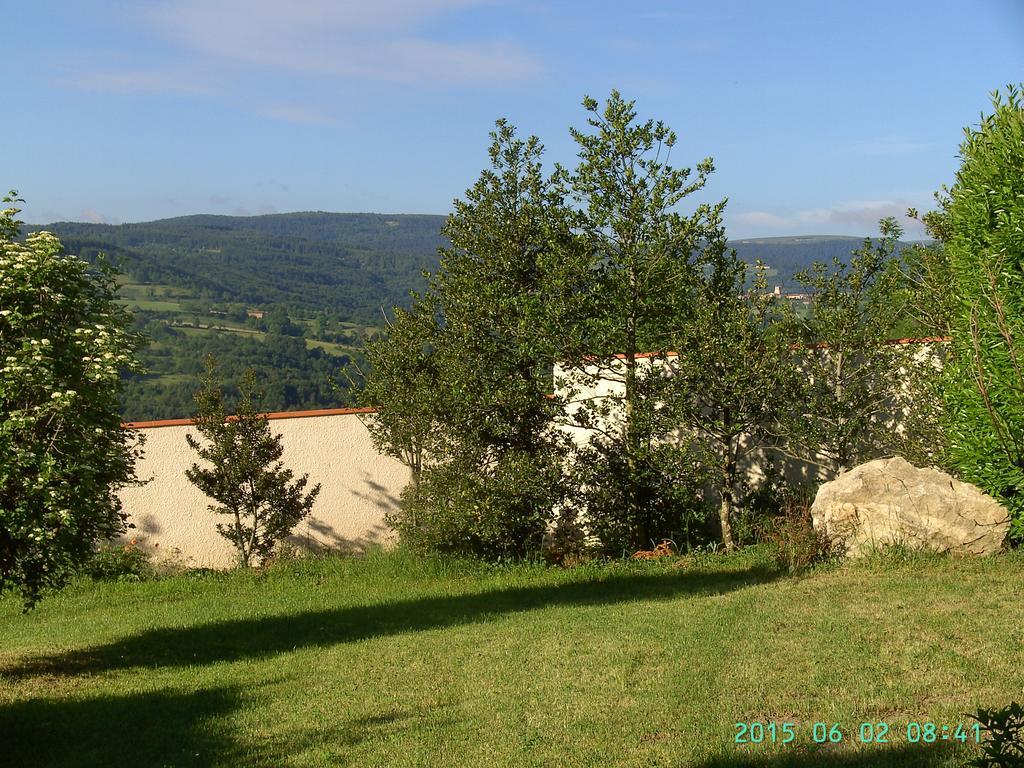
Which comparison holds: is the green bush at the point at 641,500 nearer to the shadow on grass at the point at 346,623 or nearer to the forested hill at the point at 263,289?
the shadow on grass at the point at 346,623

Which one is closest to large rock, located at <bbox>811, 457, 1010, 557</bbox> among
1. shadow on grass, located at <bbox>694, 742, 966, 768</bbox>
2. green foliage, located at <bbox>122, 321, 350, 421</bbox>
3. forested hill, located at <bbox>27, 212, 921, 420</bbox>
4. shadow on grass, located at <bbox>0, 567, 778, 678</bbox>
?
shadow on grass, located at <bbox>0, 567, 778, 678</bbox>

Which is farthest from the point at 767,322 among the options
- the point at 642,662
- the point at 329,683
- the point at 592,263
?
the point at 329,683

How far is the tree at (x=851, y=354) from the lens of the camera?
15.2 meters

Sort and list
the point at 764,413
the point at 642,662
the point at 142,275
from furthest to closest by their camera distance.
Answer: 1. the point at 142,275
2. the point at 764,413
3. the point at 642,662

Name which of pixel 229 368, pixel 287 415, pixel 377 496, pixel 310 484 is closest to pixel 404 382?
pixel 287 415

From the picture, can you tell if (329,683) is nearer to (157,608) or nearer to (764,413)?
(157,608)

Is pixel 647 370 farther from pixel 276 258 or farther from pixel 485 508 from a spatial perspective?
pixel 276 258

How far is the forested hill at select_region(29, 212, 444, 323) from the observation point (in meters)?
91.3

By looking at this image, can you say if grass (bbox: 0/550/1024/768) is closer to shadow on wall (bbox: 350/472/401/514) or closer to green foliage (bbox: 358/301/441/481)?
green foliage (bbox: 358/301/441/481)

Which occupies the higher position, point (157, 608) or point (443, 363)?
point (443, 363)

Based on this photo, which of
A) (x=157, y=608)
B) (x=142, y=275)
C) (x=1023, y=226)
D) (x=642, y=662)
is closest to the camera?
(x=642, y=662)

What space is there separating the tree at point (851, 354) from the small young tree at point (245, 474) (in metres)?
8.55

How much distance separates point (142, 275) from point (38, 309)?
287ft

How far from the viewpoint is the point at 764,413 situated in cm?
1532
